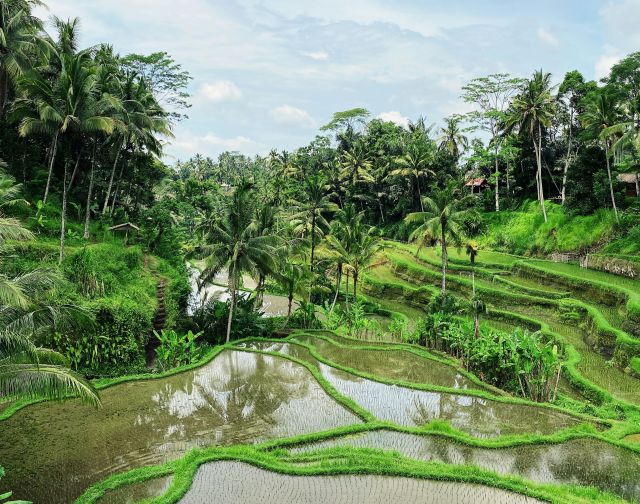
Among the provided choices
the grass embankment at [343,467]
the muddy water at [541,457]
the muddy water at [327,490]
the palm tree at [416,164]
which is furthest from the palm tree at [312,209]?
the palm tree at [416,164]

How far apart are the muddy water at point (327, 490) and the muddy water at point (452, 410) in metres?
3.46

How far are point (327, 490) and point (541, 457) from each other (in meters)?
4.89

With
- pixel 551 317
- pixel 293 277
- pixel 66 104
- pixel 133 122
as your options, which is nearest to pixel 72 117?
pixel 66 104

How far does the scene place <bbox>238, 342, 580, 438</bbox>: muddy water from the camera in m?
11.6

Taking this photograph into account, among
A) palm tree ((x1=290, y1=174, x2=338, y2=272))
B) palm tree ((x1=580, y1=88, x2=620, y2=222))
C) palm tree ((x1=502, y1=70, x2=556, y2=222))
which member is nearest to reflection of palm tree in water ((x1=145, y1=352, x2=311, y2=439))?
palm tree ((x1=290, y1=174, x2=338, y2=272))

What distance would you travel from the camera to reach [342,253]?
77.8ft

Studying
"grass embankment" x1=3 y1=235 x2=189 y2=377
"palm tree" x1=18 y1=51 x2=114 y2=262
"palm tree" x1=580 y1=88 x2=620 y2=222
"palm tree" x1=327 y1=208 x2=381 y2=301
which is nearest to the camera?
"grass embankment" x1=3 y1=235 x2=189 y2=377

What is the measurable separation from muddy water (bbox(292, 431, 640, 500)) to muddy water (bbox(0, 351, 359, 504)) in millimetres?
1405

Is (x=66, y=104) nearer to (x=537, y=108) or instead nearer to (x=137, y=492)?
(x=137, y=492)

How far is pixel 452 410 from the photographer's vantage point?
41.3 ft

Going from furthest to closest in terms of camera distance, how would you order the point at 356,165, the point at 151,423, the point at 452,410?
the point at 356,165 → the point at 452,410 → the point at 151,423

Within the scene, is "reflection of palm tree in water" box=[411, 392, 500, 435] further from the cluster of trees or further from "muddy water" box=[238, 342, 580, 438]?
the cluster of trees

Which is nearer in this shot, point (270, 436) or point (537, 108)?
point (270, 436)

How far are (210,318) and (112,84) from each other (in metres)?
12.1
